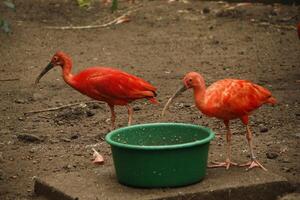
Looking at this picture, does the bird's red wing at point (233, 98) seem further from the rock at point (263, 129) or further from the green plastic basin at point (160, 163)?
the rock at point (263, 129)

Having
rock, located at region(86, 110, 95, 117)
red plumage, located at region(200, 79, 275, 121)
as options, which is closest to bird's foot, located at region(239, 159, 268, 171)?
red plumage, located at region(200, 79, 275, 121)

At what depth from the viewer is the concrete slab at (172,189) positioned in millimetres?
6145

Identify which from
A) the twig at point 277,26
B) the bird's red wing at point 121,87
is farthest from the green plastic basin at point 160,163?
the twig at point 277,26

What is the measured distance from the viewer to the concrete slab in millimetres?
6145

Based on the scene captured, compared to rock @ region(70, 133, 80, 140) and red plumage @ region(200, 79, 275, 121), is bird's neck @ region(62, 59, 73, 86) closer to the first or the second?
rock @ region(70, 133, 80, 140)

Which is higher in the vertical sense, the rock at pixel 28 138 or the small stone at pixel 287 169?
the small stone at pixel 287 169

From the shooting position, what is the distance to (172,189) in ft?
20.3

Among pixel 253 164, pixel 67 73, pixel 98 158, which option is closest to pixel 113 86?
pixel 67 73

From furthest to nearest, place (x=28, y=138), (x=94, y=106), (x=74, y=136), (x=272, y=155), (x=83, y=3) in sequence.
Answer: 1. (x=83, y=3)
2. (x=94, y=106)
3. (x=74, y=136)
4. (x=28, y=138)
5. (x=272, y=155)

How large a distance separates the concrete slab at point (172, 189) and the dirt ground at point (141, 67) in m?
0.32

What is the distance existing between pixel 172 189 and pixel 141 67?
190 inches

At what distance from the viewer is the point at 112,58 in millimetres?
11375

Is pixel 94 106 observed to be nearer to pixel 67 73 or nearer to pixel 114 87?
pixel 67 73

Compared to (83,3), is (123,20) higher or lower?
lower
